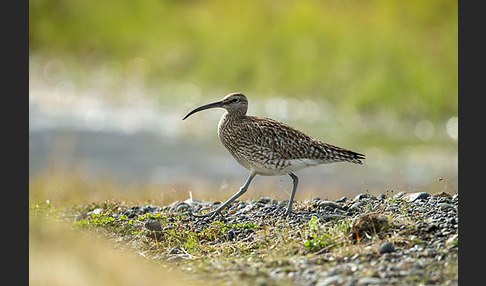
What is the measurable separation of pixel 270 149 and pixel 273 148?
0.05m

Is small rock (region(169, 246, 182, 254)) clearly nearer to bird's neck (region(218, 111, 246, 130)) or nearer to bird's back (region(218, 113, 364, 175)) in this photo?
bird's back (region(218, 113, 364, 175))

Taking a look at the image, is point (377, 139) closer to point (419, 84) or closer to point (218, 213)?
point (419, 84)

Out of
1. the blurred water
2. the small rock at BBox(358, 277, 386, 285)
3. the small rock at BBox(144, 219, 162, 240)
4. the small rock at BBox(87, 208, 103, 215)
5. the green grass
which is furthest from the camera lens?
the green grass

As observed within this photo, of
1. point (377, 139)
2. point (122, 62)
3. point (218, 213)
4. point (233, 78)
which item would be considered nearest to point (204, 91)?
point (233, 78)

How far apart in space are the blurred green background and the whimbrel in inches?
405

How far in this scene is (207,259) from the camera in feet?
29.4

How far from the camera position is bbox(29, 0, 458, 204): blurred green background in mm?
23047

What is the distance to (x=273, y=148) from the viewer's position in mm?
10727

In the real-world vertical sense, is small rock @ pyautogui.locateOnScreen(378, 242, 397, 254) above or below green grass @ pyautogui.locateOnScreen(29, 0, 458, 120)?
below

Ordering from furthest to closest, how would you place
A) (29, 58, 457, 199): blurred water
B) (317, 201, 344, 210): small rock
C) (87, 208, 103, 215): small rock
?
(29, 58, 457, 199): blurred water → (87, 208, 103, 215): small rock → (317, 201, 344, 210): small rock

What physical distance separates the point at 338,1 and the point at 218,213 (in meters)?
17.9

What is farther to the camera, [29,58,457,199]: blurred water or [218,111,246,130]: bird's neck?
[29,58,457,199]: blurred water

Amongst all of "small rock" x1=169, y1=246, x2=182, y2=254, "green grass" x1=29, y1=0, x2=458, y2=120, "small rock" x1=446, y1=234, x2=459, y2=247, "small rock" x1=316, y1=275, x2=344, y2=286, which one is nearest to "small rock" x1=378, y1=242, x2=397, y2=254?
"small rock" x1=446, y1=234, x2=459, y2=247

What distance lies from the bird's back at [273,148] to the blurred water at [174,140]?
4.85 metres
